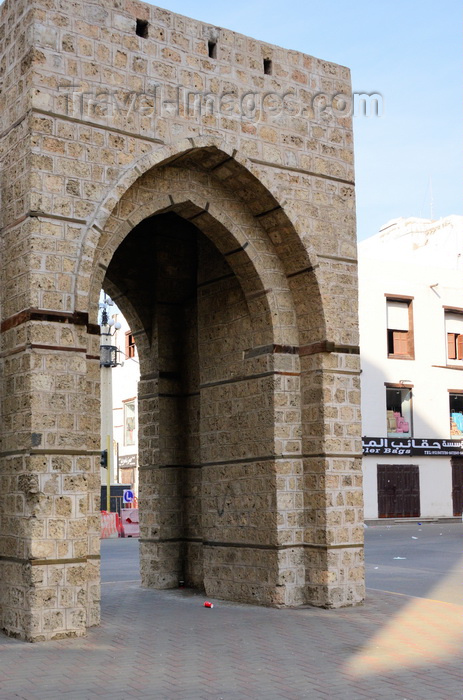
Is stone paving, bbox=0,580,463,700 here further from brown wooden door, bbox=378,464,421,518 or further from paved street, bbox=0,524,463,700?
brown wooden door, bbox=378,464,421,518

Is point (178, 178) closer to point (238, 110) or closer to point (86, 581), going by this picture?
point (238, 110)

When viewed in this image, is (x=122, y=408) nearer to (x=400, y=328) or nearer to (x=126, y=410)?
(x=126, y=410)

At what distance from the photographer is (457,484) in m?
29.8

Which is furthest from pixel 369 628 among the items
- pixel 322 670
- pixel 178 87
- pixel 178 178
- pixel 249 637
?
pixel 178 87

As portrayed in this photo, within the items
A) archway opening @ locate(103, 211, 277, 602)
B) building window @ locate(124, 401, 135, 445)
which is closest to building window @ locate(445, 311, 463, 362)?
building window @ locate(124, 401, 135, 445)

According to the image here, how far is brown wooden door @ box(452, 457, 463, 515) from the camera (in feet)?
97.0

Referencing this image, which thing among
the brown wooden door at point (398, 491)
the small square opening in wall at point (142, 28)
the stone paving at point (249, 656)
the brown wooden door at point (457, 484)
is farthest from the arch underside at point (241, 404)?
the brown wooden door at point (457, 484)

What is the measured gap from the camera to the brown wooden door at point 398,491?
27688 millimetres

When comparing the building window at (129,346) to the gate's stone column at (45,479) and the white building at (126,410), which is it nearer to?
the white building at (126,410)

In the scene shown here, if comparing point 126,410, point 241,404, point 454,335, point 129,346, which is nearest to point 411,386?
point 454,335

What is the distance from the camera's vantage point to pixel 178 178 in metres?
8.88

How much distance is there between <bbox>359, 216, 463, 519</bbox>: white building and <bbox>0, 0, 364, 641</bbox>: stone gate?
1733cm

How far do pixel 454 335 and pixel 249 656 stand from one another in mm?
25252

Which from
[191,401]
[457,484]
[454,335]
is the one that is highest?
[454,335]
